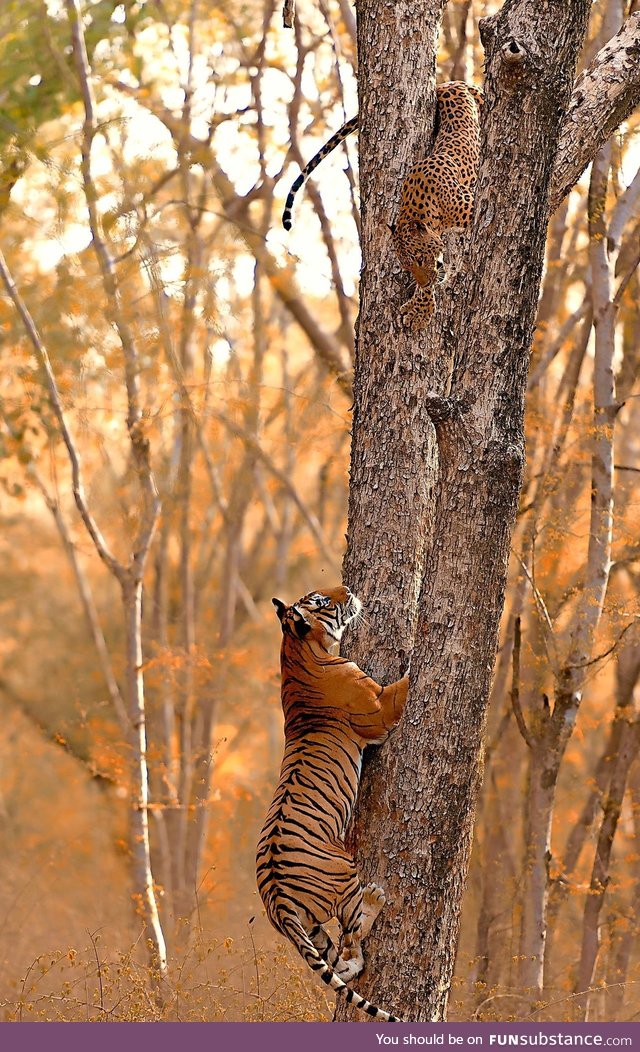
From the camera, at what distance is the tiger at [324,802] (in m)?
3.12

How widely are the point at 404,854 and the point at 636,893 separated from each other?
4.17 meters

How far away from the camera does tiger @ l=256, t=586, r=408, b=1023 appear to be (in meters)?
3.12

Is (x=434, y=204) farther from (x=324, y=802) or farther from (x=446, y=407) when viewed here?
(x=324, y=802)

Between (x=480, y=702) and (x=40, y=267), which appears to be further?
(x=40, y=267)

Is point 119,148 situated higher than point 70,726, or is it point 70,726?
point 119,148

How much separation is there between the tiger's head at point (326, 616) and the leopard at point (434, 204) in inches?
35.7

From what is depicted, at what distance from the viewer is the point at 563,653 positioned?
5.47m

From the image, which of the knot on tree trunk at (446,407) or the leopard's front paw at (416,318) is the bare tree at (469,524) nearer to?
the knot on tree trunk at (446,407)

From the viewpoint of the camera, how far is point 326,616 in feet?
11.5

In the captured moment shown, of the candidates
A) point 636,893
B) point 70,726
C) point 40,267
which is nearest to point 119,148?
point 40,267

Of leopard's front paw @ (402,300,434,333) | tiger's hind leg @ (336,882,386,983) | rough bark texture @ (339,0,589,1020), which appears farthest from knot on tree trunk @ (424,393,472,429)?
tiger's hind leg @ (336,882,386,983)

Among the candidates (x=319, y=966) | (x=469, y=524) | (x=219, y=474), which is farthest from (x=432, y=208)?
(x=219, y=474)

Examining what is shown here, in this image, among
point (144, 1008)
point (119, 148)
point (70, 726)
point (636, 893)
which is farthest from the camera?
point (70, 726)

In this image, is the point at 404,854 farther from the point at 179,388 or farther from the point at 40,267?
the point at 40,267
